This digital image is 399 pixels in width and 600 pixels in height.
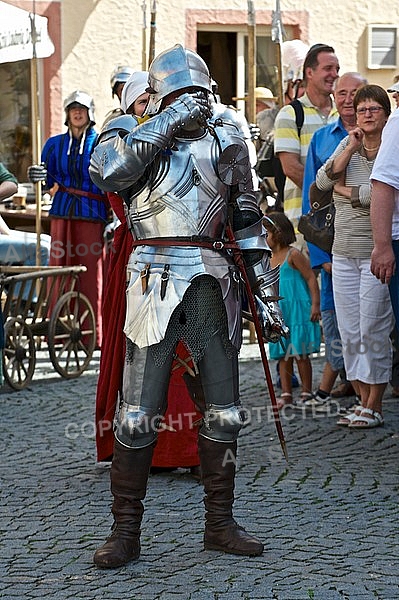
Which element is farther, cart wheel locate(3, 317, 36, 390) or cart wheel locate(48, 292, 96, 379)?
cart wheel locate(48, 292, 96, 379)

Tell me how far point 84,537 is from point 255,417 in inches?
108

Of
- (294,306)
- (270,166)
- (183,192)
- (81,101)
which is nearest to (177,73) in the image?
(183,192)

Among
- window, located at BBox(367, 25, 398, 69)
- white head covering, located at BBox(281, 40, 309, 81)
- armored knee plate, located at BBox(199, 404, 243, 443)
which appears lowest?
armored knee plate, located at BBox(199, 404, 243, 443)

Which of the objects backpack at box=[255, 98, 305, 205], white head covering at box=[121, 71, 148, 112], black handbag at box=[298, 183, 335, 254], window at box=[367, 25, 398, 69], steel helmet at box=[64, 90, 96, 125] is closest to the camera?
white head covering at box=[121, 71, 148, 112]

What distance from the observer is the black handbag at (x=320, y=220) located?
7.28 metres

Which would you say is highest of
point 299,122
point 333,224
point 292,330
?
point 299,122

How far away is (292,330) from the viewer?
771 centimetres

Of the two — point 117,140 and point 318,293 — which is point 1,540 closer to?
point 117,140

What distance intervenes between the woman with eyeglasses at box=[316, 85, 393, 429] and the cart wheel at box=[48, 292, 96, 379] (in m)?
2.53

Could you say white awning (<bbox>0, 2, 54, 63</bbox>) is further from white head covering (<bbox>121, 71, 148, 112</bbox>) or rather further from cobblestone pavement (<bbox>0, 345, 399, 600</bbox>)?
white head covering (<bbox>121, 71, 148, 112</bbox>)

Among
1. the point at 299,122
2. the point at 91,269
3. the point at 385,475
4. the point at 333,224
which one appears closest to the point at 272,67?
the point at 91,269

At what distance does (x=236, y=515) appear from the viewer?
5363mm

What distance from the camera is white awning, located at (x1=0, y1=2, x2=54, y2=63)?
34.6 feet

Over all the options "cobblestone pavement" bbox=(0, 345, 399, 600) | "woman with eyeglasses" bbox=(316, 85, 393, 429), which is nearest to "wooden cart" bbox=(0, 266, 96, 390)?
"cobblestone pavement" bbox=(0, 345, 399, 600)
